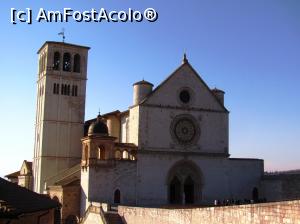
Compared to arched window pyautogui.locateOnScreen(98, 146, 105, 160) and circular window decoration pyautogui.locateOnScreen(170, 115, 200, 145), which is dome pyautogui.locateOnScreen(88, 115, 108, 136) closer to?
arched window pyautogui.locateOnScreen(98, 146, 105, 160)

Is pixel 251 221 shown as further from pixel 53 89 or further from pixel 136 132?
pixel 53 89

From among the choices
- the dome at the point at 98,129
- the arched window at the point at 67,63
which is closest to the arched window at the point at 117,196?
the dome at the point at 98,129

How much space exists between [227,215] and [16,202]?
8.93 m

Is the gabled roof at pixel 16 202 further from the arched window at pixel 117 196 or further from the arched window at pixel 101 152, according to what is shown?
the arched window at pixel 101 152

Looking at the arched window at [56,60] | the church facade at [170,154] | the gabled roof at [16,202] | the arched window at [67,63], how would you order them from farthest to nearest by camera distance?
the arched window at [67,63]
the arched window at [56,60]
the church facade at [170,154]
the gabled roof at [16,202]

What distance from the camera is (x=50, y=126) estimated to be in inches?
1912

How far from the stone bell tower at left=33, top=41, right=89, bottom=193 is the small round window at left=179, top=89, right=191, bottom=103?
1311cm

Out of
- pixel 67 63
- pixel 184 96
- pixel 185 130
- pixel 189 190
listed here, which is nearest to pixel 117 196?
pixel 189 190

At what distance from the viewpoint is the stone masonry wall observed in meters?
15.2

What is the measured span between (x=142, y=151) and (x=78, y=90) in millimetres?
14429

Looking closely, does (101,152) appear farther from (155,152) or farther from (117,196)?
(155,152)

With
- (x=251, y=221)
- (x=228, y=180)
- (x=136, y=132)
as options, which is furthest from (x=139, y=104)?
(x=251, y=221)

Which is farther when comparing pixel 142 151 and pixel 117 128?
pixel 117 128

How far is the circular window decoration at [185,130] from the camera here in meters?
41.4
